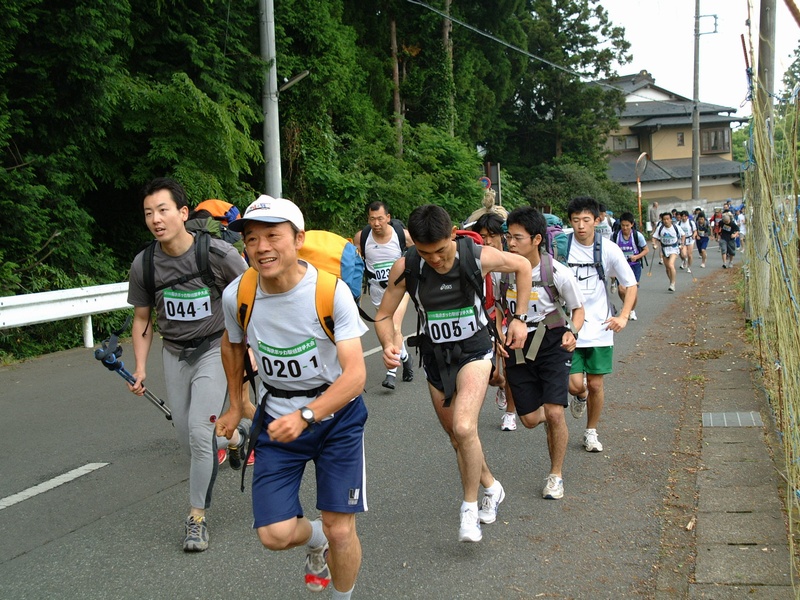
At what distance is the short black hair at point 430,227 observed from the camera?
453 centimetres

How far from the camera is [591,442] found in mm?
6633

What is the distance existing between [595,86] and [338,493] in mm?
44412

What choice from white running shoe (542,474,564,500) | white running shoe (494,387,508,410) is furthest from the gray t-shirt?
white running shoe (494,387,508,410)

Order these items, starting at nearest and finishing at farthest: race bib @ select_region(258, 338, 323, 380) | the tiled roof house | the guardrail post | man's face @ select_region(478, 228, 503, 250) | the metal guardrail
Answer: race bib @ select_region(258, 338, 323, 380), man's face @ select_region(478, 228, 503, 250), the metal guardrail, the guardrail post, the tiled roof house

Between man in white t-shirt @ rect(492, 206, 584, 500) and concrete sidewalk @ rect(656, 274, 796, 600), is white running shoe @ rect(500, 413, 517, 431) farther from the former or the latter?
man in white t-shirt @ rect(492, 206, 584, 500)

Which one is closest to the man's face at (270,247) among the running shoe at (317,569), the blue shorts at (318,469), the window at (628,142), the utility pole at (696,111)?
the blue shorts at (318,469)

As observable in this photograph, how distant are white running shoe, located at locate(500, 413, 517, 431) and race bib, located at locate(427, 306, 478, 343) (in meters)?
2.65

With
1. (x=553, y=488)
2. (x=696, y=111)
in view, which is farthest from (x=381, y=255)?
(x=696, y=111)

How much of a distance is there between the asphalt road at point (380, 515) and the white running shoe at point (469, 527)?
0.08 m

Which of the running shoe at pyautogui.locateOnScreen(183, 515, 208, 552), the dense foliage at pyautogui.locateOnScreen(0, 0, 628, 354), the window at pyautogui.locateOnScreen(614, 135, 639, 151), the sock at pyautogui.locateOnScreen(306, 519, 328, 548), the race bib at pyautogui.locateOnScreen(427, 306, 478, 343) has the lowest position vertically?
the running shoe at pyautogui.locateOnScreen(183, 515, 208, 552)

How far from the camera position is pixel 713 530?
15.6 ft

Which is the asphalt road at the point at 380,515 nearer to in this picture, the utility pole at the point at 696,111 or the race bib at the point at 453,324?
the race bib at the point at 453,324

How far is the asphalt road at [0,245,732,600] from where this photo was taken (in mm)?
4246

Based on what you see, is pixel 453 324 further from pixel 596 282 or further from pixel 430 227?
pixel 596 282
